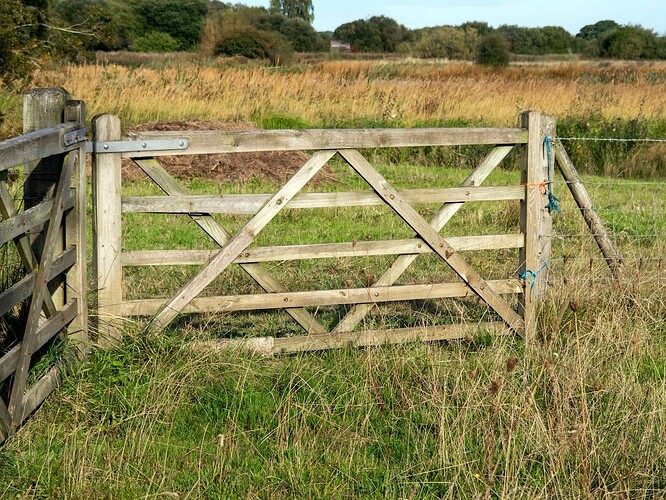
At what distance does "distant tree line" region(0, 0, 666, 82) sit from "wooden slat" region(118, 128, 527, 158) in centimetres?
1248

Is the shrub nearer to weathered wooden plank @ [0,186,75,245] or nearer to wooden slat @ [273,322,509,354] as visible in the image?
wooden slat @ [273,322,509,354]

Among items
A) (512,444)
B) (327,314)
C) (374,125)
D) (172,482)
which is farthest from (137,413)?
(374,125)

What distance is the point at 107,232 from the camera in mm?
5602

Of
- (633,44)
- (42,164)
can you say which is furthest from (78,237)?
(633,44)

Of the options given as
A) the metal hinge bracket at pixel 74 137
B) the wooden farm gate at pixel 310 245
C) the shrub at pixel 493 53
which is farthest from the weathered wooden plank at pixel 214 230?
the shrub at pixel 493 53

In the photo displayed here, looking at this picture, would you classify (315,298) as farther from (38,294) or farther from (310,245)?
(38,294)

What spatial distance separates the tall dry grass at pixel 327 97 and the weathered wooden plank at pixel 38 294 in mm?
14268

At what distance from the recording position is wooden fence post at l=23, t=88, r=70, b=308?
16.7 ft

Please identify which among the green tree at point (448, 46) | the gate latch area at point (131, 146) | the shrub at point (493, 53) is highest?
the green tree at point (448, 46)

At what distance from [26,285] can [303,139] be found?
2005mm

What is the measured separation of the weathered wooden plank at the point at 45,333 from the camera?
420 centimetres

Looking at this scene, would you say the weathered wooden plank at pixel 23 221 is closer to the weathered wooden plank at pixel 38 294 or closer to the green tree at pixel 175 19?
the weathered wooden plank at pixel 38 294

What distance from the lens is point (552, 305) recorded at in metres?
6.38

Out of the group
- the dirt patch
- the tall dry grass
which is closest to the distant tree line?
the tall dry grass
